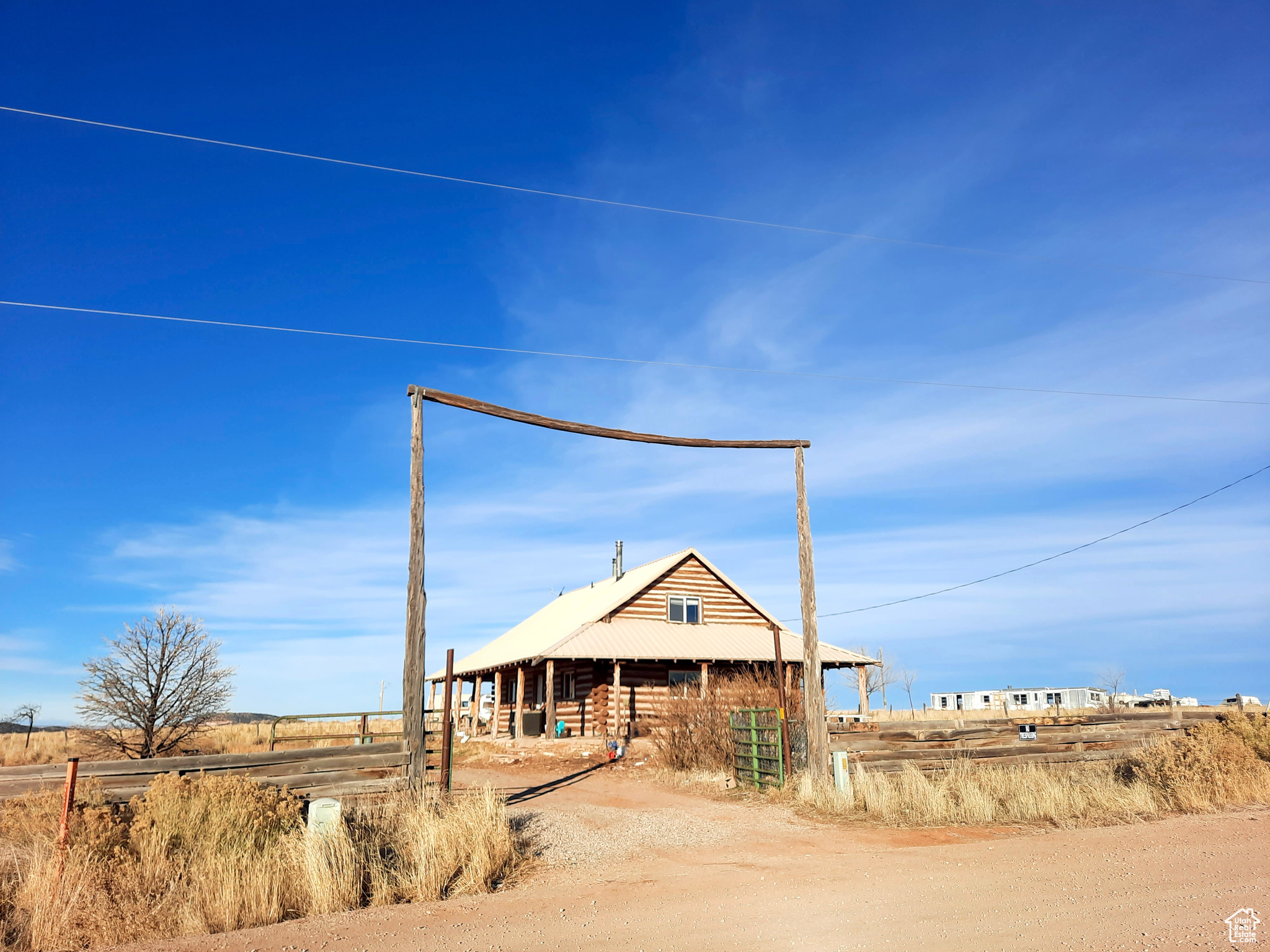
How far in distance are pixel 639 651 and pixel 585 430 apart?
13.1m

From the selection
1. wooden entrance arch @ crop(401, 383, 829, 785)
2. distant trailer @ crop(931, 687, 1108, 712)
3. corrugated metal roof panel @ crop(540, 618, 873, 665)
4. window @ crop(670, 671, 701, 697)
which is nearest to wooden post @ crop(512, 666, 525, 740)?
corrugated metal roof panel @ crop(540, 618, 873, 665)

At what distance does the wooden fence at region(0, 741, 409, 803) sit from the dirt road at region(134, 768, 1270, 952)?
2447 millimetres

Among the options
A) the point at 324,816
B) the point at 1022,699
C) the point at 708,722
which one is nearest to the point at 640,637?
the point at 708,722

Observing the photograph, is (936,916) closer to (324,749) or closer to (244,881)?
(244,881)

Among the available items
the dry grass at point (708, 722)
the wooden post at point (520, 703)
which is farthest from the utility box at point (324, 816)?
the wooden post at point (520, 703)

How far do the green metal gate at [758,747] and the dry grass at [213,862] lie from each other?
6.62 metres

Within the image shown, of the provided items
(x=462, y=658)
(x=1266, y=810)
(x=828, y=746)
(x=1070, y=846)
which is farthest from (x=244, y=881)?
(x=462, y=658)

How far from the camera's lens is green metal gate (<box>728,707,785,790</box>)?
15.4 meters

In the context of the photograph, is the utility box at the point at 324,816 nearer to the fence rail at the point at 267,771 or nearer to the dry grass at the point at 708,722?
the fence rail at the point at 267,771

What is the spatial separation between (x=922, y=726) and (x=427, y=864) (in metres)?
10.8

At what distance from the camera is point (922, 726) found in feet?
52.2

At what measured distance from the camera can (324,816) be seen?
29.2 feet

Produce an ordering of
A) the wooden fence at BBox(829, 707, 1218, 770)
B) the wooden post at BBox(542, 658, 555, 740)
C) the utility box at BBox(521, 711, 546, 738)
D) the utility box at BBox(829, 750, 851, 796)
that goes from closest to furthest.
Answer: the utility box at BBox(829, 750, 851, 796) < the wooden fence at BBox(829, 707, 1218, 770) < the wooden post at BBox(542, 658, 555, 740) < the utility box at BBox(521, 711, 546, 738)

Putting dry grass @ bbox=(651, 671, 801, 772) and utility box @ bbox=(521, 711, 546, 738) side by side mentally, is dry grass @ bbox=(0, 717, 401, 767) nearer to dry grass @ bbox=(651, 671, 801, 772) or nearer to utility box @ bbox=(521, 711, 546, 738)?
utility box @ bbox=(521, 711, 546, 738)
